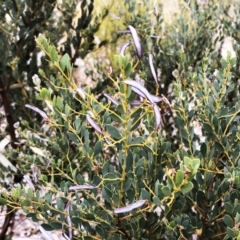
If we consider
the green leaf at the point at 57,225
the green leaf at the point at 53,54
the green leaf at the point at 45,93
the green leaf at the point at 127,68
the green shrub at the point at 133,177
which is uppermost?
the green leaf at the point at 53,54

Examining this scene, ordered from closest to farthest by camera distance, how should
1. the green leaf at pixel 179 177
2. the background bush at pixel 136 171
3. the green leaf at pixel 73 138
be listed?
the green leaf at pixel 179 177
the background bush at pixel 136 171
the green leaf at pixel 73 138

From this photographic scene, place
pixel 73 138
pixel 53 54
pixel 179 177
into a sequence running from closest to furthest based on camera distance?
pixel 179 177 < pixel 53 54 < pixel 73 138

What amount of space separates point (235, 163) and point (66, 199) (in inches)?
17.5

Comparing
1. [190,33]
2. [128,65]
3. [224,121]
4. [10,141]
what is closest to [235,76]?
[190,33]

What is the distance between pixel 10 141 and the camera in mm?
1995

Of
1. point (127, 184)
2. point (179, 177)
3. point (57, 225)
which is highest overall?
point (179, 177)

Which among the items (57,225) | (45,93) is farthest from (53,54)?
(57,225)

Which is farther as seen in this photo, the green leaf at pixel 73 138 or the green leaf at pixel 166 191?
the green leaf at pixel 73 138

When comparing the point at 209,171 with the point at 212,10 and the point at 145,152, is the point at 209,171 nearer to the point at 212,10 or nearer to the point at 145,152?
the point at 145,152

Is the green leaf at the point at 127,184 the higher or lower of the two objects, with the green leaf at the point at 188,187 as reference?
lower

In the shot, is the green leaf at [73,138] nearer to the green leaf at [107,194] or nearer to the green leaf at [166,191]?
the green leaf at [107,194]

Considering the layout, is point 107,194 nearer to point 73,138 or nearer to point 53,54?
point 73,138

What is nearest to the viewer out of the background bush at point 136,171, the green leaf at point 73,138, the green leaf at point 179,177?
the green leaf at point 179,177

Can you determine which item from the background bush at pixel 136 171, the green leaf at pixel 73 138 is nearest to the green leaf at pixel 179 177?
the background bush at pixel 136 171
